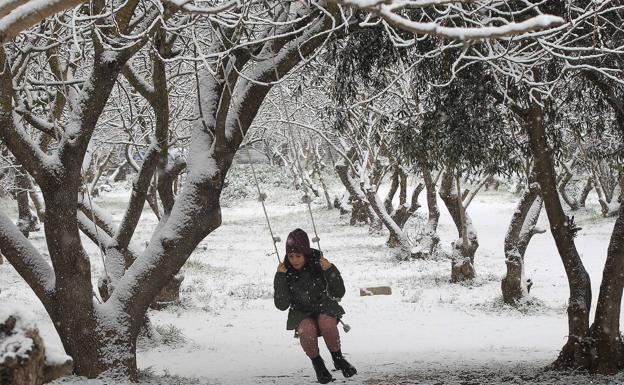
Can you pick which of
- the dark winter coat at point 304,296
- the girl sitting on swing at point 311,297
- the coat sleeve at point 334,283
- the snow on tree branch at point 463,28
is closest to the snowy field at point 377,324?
the girl sitting on swing at point 311,297

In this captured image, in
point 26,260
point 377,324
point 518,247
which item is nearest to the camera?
point 26,260

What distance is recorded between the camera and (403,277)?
16750 millimetres

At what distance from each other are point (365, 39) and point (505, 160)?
2169 mm

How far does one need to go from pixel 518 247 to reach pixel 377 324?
3.05 m

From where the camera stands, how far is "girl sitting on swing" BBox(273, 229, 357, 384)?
21.1 feet

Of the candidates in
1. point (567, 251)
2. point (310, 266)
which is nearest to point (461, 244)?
point (567, 251)

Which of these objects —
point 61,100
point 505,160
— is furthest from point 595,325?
point 61,100

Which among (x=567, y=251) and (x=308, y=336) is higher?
(x=567, y=251)

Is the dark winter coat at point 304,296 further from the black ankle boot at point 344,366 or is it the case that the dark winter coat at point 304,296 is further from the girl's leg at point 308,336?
the black ankle boot at point 344,366

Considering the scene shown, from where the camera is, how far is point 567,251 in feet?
23.1

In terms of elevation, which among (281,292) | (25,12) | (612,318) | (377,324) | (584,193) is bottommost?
(377,324)

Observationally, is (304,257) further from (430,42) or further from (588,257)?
(588,257)

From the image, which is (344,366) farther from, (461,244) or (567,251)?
(461,244)

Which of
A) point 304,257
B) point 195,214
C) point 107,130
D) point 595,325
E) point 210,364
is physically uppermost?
point 107,130
